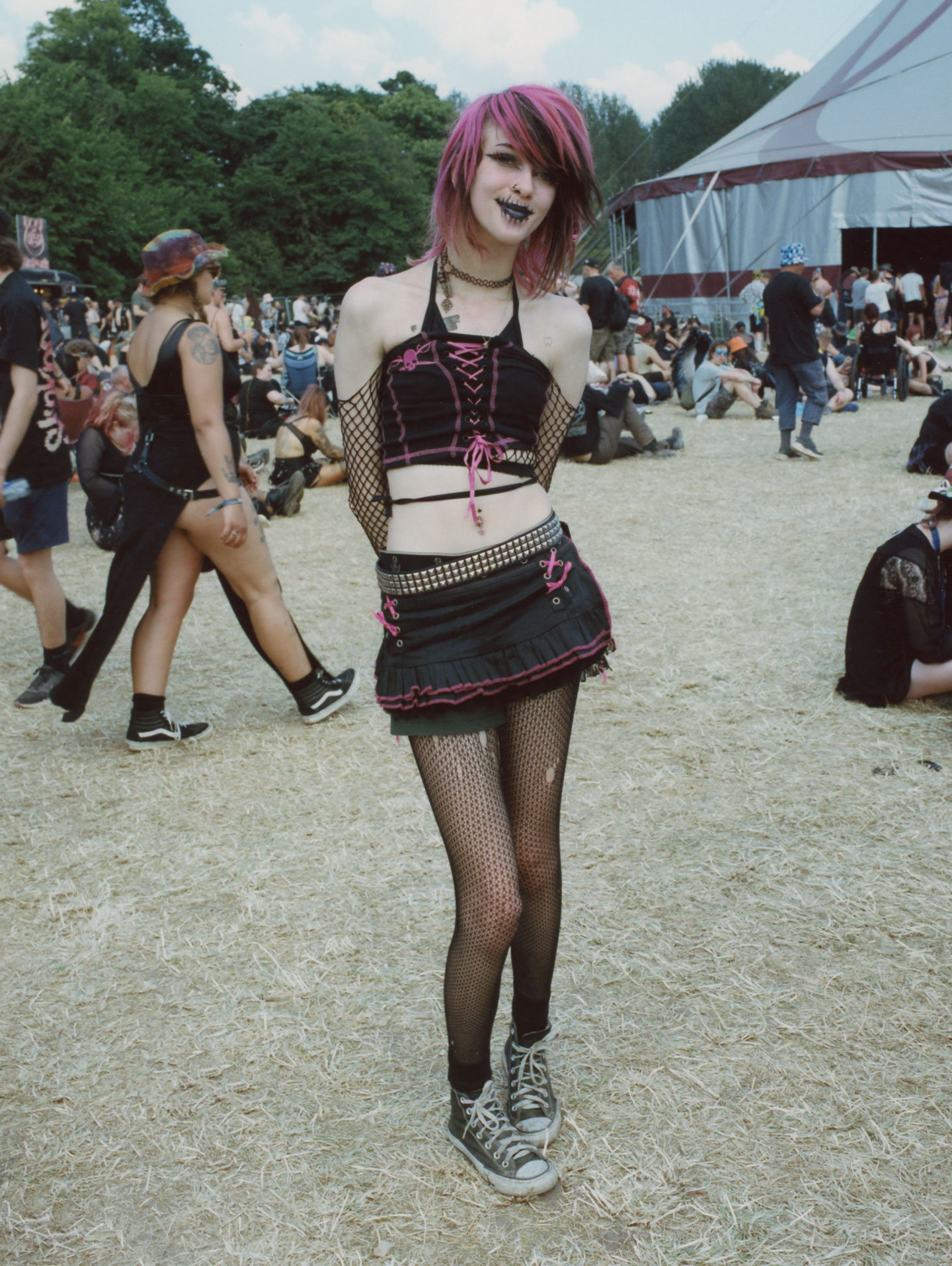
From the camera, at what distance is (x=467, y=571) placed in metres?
1.98

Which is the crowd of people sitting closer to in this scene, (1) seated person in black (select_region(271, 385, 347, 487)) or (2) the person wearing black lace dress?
(1) seated person in black (select_region(271, 385, 347, 487))

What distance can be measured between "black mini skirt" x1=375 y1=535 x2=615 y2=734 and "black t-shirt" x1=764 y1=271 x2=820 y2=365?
865 centimetres

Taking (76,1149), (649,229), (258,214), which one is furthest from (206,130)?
(76,1149)

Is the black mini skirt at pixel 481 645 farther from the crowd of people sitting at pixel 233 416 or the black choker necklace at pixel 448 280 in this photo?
the crowd of people sitting at pixel 233 416

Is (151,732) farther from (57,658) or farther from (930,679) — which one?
(930,679)

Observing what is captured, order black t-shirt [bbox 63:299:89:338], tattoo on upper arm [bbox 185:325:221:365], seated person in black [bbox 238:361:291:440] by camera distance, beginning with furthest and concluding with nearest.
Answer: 1. black t-shirt [bbox 63:299:89:338]
2. seated person in black [bbox 238:361:291:440]
3. tattoo on upper arm [bbox 185:325:221:365]

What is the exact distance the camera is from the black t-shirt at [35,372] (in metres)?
4.42

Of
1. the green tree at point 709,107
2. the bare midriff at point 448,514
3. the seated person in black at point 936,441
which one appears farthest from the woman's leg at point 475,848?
the green tree at point 709,107

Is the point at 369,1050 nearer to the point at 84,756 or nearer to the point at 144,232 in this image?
the point at 84,756

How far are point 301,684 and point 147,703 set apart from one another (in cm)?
63

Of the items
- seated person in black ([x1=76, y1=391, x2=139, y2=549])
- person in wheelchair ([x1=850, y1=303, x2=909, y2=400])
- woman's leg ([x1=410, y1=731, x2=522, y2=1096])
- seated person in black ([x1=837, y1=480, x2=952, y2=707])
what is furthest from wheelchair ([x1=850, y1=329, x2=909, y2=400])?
woman's leg ([x1=410, y1=731, x2=522, y2=1096])

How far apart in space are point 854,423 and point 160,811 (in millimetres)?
10308

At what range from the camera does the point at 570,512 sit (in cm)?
888

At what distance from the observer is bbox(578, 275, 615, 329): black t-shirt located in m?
13.0
